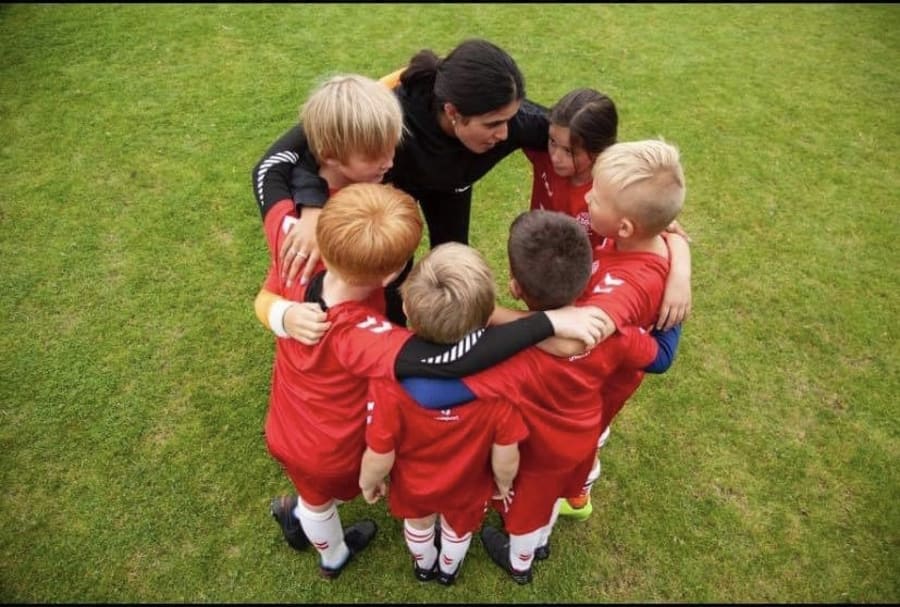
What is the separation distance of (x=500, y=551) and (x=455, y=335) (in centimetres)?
167

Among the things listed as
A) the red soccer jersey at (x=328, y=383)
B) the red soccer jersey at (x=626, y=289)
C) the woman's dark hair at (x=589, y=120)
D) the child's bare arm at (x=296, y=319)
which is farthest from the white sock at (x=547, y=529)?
the woman's dark hair at (x=589, y=120)

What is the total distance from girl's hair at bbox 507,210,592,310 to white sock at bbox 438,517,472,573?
121cm

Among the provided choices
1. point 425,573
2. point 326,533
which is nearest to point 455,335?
point 326,533

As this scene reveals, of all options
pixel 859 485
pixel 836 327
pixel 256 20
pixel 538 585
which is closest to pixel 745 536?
pixel 859 485

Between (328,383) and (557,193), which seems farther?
(557,193)

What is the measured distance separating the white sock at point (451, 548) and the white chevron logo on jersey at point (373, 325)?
1065 mm

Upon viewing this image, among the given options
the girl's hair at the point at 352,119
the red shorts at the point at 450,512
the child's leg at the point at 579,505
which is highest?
the girl's hair at the point at 352,119

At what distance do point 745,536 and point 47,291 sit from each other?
15.9 ft

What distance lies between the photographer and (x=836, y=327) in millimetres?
4332

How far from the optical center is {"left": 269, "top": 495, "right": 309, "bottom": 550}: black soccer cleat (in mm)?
2984

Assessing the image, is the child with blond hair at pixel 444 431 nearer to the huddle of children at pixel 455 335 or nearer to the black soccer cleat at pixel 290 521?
the huddle of children at pixel 455 335

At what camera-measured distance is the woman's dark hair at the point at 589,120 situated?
2.59 metres

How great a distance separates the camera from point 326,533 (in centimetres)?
271

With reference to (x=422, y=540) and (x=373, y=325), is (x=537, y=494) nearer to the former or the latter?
(x=422, y=540)
